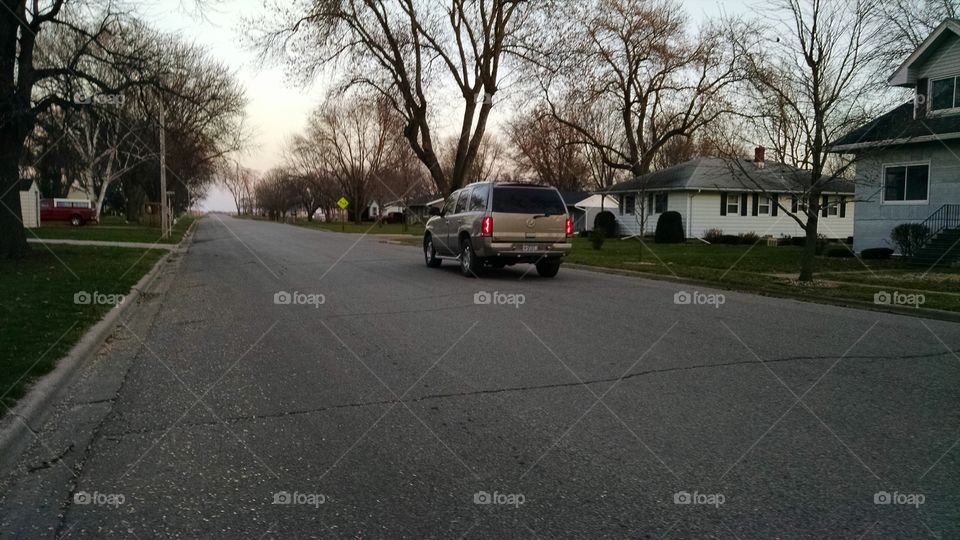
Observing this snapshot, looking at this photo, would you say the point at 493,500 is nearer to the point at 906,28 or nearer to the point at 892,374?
the point at 892,374

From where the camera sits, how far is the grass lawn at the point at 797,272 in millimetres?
12634

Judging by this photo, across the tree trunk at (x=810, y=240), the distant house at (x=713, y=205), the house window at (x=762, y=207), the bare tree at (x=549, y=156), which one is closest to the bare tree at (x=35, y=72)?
the tree trunk at (x=810, y=240)

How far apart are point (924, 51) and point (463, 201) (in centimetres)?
1609

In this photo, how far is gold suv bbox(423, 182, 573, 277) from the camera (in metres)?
15.2

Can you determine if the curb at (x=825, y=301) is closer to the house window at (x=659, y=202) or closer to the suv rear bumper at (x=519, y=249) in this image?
the suv rear bumper at (x=519, y=249)

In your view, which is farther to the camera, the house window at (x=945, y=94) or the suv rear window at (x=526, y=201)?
the house window at (x=945, y=94)

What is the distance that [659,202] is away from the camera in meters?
40.7

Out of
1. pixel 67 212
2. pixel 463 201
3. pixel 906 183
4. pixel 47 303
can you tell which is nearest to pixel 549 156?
pixel 67 212

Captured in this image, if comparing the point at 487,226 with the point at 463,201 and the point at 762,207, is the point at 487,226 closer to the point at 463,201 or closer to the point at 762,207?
the point at 463,201

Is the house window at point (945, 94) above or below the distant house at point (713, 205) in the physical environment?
above

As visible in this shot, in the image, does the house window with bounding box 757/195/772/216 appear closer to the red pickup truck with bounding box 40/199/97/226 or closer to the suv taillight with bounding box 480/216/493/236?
the suv taillight with bounding box 480/216/493/236

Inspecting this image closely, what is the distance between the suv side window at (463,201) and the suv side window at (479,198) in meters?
0.28

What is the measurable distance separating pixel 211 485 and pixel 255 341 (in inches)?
169

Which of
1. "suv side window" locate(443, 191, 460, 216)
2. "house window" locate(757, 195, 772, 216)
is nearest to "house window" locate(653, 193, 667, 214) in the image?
"house window" locate(757, 195, 772, 216)
